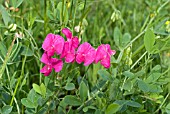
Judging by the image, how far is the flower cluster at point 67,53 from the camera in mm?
1188

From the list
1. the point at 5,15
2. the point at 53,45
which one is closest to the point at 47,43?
the point at 53,45

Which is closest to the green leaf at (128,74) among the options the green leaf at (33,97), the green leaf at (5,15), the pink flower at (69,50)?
the pink flower at (69,50)

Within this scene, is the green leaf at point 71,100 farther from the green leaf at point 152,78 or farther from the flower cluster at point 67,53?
the green leaf at point 152,78

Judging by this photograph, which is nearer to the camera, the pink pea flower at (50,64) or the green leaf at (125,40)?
the pink pea flower at (50,64)

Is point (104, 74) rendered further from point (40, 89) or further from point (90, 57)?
point (40, 89)

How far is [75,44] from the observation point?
121 cm

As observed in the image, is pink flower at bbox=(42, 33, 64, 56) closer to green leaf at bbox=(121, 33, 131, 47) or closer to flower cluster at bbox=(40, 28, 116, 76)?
flower cluster at bbox=(40, 28, 116, 76)

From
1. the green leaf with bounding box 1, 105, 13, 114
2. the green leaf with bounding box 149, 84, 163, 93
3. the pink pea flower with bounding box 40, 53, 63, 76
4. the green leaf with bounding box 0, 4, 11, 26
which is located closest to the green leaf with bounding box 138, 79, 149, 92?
the green leaf with bounding box 149, 84, 163, 93

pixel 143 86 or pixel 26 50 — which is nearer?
pixel 143 86

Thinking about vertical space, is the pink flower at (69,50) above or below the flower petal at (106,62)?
above

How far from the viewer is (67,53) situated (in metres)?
1.19

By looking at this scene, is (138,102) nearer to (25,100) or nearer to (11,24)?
(25,100)

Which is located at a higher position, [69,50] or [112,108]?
[69,50]

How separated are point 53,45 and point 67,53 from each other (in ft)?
0.15
